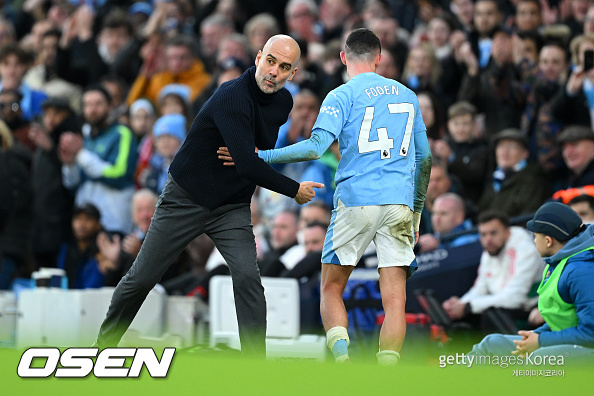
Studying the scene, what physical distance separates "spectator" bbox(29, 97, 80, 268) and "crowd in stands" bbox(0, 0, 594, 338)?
2cm

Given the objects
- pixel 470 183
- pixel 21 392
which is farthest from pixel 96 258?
pixel 21 392

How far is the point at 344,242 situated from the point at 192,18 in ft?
30.5

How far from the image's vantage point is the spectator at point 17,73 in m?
13.2

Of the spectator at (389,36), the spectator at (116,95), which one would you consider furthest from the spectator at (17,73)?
the spectator at (389,36)

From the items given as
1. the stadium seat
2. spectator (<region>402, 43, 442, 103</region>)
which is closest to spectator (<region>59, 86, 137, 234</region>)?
the stadium seat

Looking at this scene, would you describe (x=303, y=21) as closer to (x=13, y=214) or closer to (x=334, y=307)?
(x=13, y=214)

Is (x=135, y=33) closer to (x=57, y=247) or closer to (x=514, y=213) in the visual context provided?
(x=57, y=247)

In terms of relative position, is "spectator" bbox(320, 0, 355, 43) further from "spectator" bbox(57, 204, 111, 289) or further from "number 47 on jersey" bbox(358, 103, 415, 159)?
"number 47 on jersey" bbox(358, 103, 415, 159)

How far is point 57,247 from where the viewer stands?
12219mm

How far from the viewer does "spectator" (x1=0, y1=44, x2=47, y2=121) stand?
43.4ft

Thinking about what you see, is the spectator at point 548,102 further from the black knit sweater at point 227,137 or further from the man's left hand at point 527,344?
the black knit sweater at point 227,137

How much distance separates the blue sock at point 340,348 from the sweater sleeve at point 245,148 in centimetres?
93

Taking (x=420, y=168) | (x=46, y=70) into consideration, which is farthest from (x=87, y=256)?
(x=420, y=168)

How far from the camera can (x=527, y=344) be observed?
6617mm
